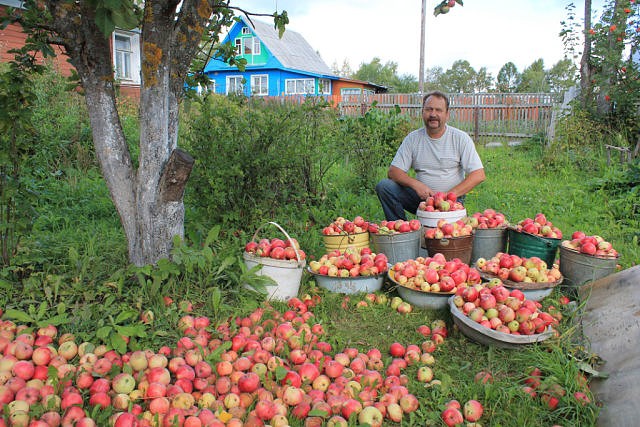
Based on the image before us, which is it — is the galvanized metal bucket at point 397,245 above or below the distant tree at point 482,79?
below

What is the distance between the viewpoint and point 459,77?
62.8 metres

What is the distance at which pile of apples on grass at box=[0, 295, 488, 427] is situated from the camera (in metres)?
2.23

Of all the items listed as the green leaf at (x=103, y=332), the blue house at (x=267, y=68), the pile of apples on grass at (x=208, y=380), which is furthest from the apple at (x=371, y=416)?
the blue house at (x=267, y=68)

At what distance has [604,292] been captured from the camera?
323cm

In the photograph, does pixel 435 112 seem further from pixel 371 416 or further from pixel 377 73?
pixel 377 73

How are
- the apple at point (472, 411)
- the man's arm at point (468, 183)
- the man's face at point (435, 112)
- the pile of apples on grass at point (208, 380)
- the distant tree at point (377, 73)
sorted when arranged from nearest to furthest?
1. the pile of apples on grass at point (208, 380)
2. the apple at point (472, 411)
3. the man's arm at point (468, 183)
4. the man's face at point (435, 112)
5. the distant tree at point (377, 73)

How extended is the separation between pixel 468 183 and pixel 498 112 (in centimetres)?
1063

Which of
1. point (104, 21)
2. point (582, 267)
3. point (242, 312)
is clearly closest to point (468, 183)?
point (582, 267)

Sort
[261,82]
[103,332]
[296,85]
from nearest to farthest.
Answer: [103,332] < [296,85] < [261,82]

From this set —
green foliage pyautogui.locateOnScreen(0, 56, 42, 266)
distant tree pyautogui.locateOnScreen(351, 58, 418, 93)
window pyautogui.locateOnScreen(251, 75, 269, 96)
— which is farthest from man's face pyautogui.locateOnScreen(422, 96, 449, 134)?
distant tree pyautogui.locateOnScreen(351, 58, 418, 93)

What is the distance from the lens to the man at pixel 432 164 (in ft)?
16.0

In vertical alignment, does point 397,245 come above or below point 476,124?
below

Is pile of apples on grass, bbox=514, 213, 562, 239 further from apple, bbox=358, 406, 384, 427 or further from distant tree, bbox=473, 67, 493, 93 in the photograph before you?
distant tree, bbox=473, 67, 493, 93

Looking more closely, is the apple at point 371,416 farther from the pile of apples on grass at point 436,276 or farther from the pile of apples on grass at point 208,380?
the pile of apples on grass at point 436,276
